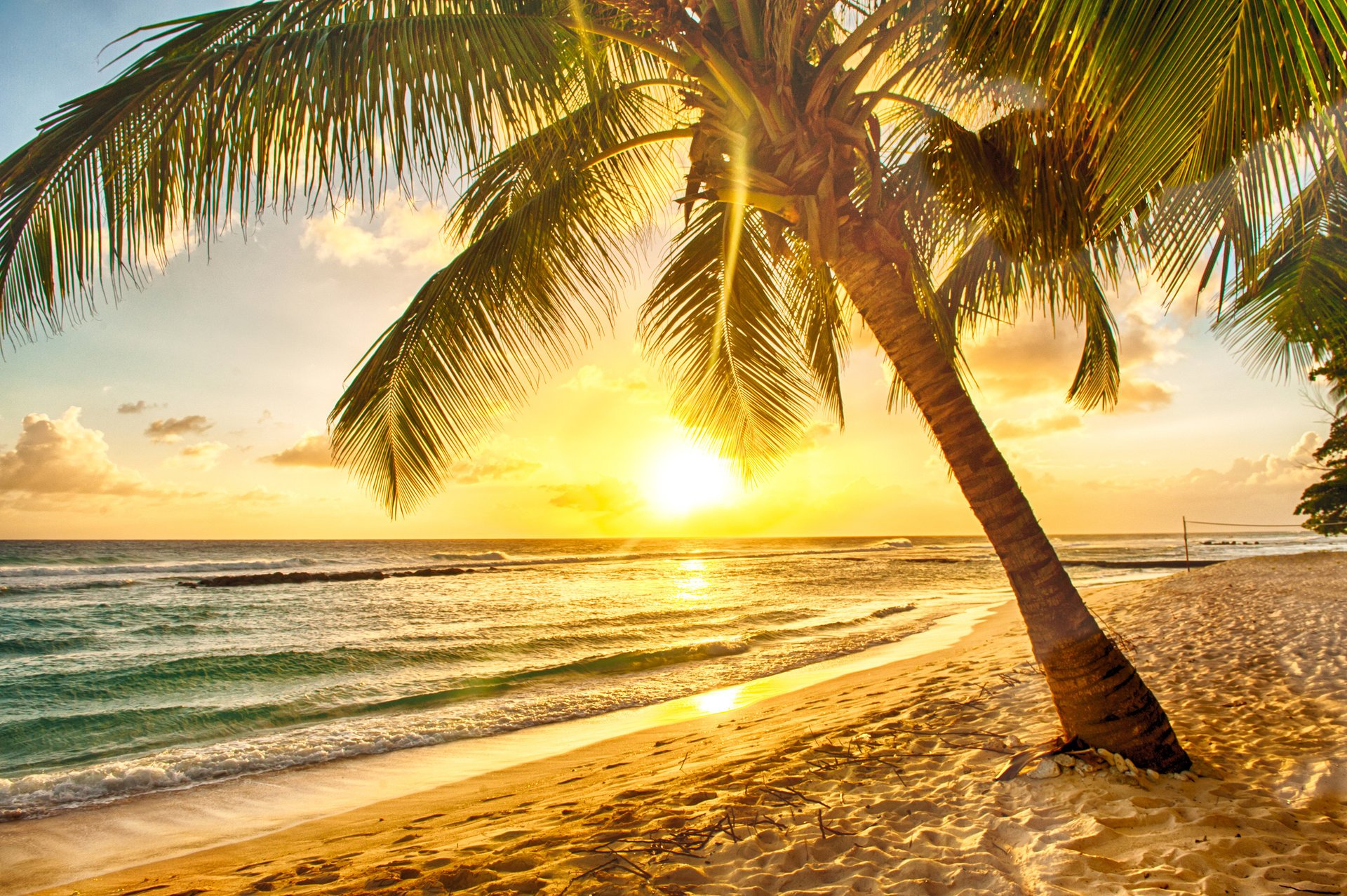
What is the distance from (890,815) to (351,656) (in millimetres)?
9031

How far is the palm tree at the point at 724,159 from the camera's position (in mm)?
2090

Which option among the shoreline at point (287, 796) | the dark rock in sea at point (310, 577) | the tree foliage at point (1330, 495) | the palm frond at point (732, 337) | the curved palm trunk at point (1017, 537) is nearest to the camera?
the curved palm trunk at point (1017, 537)

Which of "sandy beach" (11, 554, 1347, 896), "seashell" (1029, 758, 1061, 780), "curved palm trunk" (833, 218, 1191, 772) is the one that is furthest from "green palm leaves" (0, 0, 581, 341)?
"seashell" (1029, 758, 1061, 780)

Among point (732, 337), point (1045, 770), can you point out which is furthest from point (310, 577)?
point (1045, 770)

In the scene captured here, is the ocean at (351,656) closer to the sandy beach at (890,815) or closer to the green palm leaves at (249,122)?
the sandy beach at (890,815)

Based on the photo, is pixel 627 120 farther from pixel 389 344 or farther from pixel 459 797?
pixel 459 797

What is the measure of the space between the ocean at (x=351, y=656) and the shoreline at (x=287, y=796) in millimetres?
253

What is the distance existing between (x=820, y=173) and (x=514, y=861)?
3478 millimetres

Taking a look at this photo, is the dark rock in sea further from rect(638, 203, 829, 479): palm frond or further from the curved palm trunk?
the curved palm trunk

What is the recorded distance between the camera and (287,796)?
190 inches

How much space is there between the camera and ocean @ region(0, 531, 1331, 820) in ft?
19.6

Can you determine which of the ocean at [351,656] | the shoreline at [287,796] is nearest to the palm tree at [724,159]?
the shoreline at [287,796]

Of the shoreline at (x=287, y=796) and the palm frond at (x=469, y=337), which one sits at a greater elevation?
the palm frond at (x=469, y=337)

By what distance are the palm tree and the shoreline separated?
→ 2.25 m
